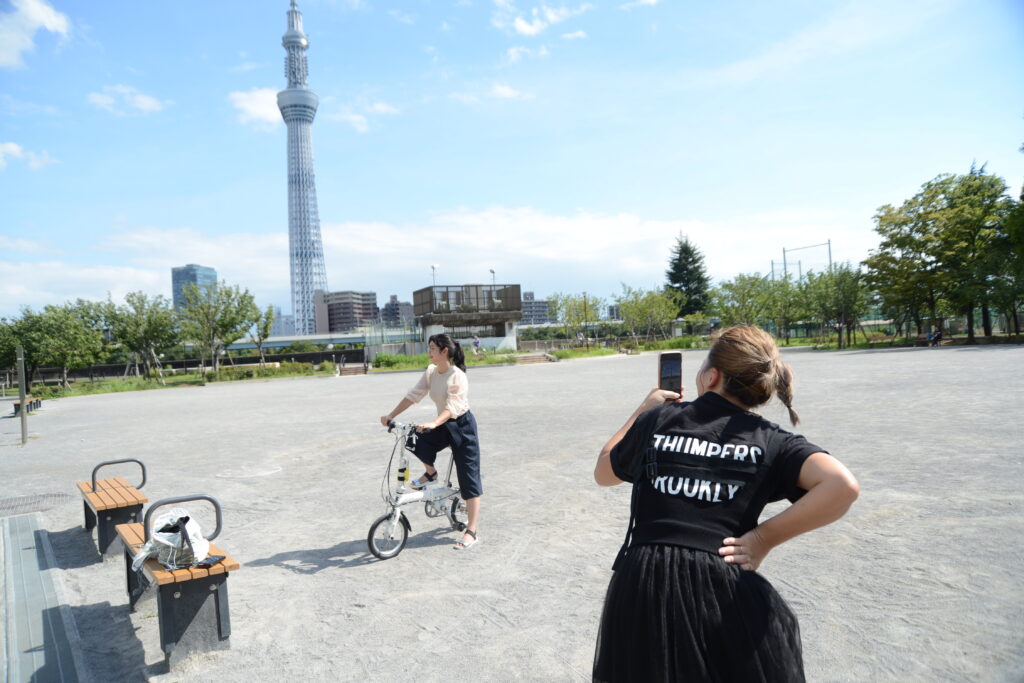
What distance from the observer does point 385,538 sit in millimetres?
5750

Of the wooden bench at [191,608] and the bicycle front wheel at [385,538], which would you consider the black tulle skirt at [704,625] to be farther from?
the bicycle front wheel at [385,538]

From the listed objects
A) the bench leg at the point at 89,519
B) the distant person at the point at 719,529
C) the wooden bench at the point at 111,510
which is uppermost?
the distant person at the point at 719,529

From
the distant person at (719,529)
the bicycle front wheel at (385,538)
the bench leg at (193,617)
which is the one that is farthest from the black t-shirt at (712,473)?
the bicycle front wheel at (385,538)

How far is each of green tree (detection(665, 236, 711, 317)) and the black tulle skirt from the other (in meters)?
72.5

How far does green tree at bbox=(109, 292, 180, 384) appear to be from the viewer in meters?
40.1

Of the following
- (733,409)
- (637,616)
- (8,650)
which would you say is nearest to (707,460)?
(733,409)

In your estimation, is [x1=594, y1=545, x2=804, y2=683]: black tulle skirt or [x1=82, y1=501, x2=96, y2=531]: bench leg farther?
[x1=82, y1=501, x2=96, y2=531]: bench leg

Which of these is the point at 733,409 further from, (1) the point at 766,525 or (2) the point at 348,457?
(2) the point at 348,457

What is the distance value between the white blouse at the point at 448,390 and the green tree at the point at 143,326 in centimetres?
3960

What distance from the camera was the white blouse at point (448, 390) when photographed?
230 inches

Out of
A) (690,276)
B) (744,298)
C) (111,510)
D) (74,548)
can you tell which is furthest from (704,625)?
(690,276)

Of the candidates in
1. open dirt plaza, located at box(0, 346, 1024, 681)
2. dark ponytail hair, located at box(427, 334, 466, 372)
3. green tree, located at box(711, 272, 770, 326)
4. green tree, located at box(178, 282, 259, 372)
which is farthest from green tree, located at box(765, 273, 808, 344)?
dark ponytail hair, located at box(427, 334, 466, 372)

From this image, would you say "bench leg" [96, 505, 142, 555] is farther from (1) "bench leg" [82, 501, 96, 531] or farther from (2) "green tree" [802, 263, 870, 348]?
(2) "green tree" [802, 263, 870, 348]

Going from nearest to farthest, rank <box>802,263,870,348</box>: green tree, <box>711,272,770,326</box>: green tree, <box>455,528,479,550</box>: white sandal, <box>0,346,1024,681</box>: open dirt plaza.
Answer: <box>0,346,1024,681</box>: open dirt plaza < <box>455,528,479,550</box>: white sandal < <box>802,263,870,348</box>: green tree < <box>711,272,770,326</box>: green tree
